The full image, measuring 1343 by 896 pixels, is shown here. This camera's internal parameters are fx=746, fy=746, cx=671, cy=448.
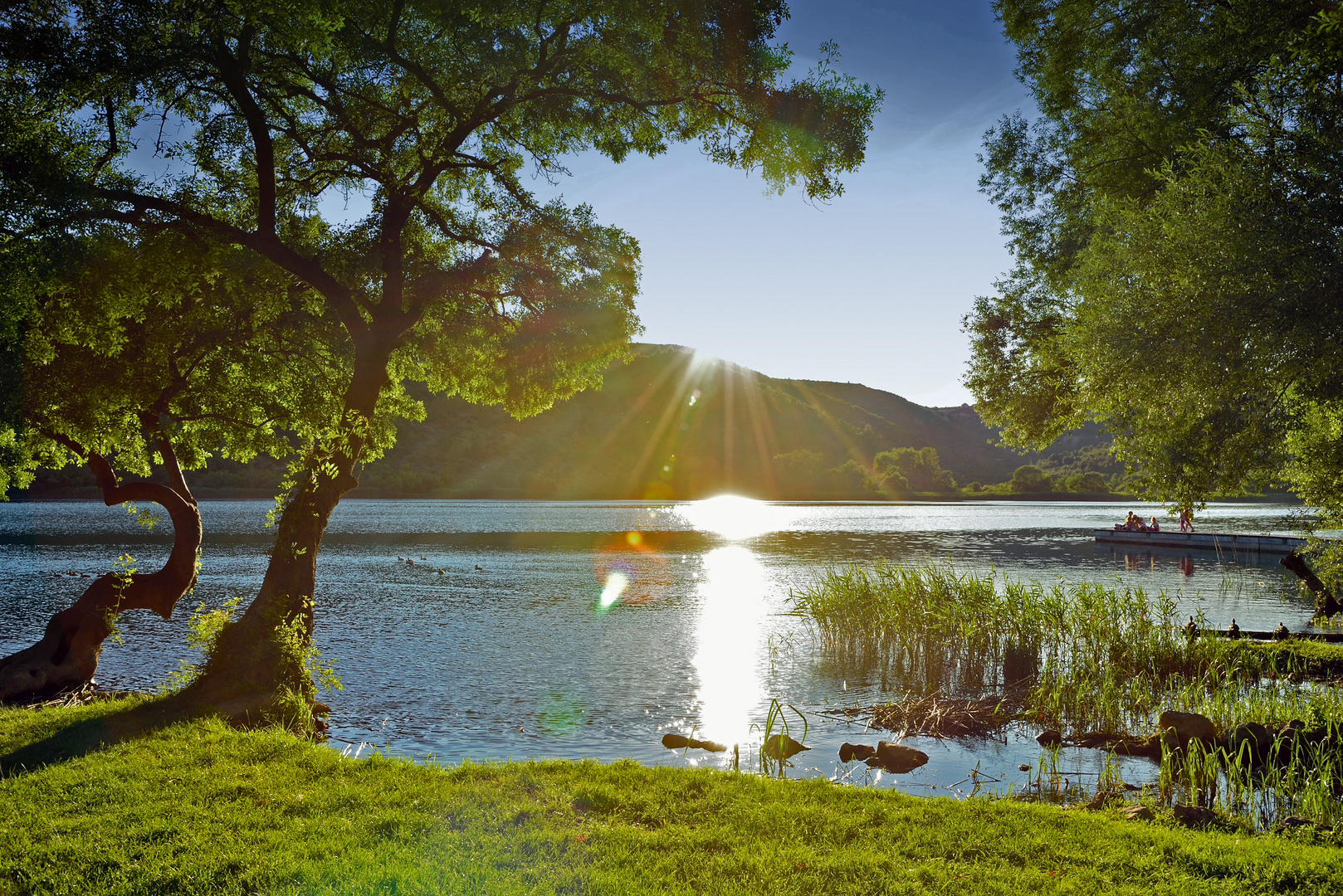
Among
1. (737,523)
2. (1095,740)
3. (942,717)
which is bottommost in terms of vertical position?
(737,523)

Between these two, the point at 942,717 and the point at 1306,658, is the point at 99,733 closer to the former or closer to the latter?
the point at 942,717

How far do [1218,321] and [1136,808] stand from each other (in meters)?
7.87

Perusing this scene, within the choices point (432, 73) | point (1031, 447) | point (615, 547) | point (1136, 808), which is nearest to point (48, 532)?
point (615, 547)

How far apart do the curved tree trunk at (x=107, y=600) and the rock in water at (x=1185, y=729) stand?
55.7ft

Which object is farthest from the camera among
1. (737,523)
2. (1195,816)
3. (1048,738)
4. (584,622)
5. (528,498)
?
(528,498)

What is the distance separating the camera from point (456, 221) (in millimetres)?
16953

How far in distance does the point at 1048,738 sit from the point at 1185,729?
7.18 feet

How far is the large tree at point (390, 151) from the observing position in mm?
10742

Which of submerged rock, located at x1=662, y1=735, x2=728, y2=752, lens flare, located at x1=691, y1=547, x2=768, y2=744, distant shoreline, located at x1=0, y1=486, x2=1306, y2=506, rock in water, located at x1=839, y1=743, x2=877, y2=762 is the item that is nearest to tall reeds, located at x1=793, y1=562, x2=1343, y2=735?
lens flare, located at x1=691, y1=547, x2=768, y2=744

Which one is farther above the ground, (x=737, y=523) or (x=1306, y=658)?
(x=1306, y=658)

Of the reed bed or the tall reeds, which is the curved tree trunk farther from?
the tall reeds

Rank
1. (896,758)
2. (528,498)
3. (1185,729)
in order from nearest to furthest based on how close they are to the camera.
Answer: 1. (1185,729)
2. (896,758)
3. (528,498)

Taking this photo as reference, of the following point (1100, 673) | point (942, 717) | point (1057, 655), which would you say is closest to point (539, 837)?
point (942, 717)

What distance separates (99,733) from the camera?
9883 mm
